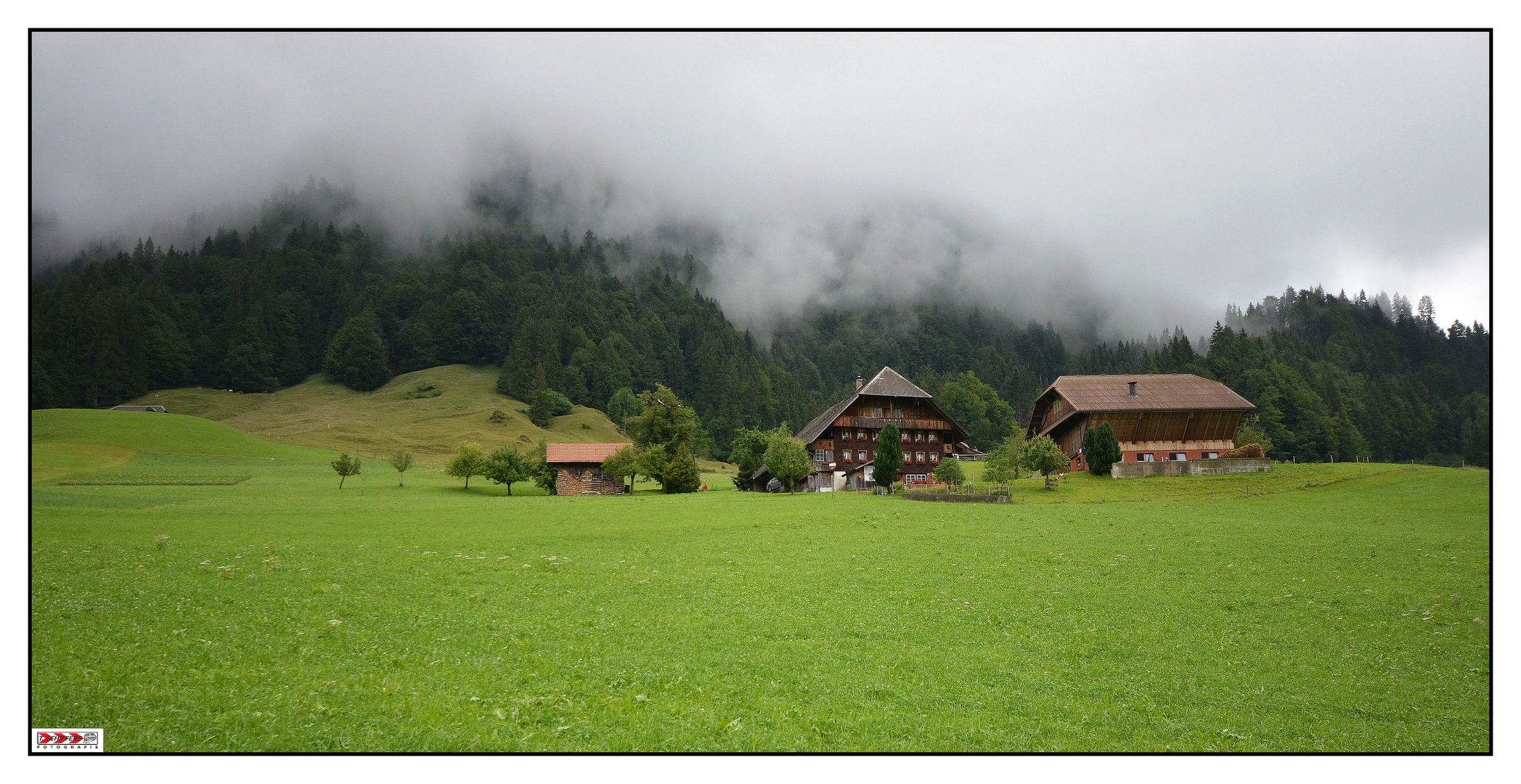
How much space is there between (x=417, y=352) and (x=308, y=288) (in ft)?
115

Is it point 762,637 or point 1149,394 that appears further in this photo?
point 1149,394

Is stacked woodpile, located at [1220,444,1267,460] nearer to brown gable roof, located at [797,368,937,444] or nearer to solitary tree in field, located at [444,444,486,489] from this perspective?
brown gable roof, located at [797,368,937,444]

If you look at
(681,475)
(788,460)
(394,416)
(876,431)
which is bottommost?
(681,475)

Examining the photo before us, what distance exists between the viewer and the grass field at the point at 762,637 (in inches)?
393

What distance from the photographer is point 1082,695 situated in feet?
36.8

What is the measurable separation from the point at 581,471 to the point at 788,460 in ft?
61.1

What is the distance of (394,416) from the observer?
117562 mm

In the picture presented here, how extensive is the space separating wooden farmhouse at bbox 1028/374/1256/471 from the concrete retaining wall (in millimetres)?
5538

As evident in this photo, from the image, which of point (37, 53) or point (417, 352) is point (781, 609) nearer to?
point (37, 53)

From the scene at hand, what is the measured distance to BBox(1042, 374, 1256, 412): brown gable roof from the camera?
58000mm

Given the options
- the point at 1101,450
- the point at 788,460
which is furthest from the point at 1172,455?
the point at 788,460

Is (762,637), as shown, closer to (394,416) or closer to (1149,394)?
(1149,394)

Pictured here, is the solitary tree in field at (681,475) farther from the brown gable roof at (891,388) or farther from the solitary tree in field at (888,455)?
the brown gable roof at (891,388)

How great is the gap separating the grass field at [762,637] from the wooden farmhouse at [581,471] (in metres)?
32.2
